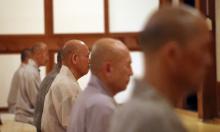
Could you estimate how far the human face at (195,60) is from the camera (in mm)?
1234

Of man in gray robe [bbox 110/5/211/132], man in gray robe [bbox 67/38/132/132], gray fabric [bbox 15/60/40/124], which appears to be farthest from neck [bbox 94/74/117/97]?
gray fabric [bbox 15/60/40/124]

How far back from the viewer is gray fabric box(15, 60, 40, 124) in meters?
7.00

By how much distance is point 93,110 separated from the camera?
2076 mm

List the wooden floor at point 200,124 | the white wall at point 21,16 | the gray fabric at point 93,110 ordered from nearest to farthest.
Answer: the gray fabric at point 93,110
the wooden floor at point 200,124
the white wall at point 21,16

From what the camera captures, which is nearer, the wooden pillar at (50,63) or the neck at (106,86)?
the neck at (106,86)

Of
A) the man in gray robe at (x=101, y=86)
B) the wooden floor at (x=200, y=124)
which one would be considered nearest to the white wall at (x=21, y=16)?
the wooden floor at (x=200, y=124)

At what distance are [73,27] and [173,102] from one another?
25.9ft

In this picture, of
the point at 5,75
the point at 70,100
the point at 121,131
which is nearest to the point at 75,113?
the point at 70,100

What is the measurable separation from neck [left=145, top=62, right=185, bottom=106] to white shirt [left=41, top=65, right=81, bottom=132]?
5.33 feet

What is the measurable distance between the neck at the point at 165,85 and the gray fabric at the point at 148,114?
1cm

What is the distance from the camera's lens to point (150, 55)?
126 cm

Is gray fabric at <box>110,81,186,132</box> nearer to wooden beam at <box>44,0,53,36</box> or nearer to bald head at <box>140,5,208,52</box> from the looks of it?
bald head at <box>140,5,208,52</box>

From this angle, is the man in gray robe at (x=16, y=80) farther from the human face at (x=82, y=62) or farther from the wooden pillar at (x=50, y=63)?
the human face at (x=82, y=62)

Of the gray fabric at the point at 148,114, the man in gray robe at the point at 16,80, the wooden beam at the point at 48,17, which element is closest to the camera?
the gray fabric at the point at 148,114
